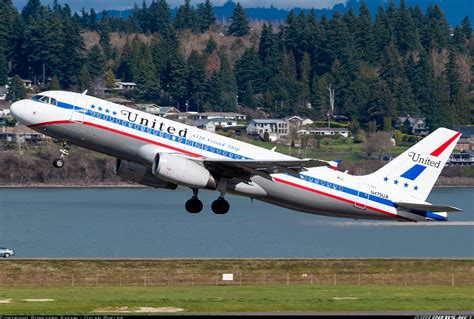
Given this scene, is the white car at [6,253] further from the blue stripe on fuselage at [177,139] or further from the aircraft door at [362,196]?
the blue stripe on fuselage at [177,139]

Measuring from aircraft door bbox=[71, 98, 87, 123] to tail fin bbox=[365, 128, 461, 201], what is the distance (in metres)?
18.0

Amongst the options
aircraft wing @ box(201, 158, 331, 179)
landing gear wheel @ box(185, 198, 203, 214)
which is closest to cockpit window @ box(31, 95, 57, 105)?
aircraft wing @ box(201, 158, 331, 179)

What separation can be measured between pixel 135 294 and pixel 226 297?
5.91 m

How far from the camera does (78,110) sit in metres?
63.5

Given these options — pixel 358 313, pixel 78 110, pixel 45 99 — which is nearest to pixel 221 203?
pixel 78 110

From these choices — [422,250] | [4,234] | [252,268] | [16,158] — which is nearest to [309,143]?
[16,158]

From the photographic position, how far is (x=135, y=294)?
240 ft

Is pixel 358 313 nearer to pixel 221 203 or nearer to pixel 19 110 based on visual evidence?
pixel 221 203

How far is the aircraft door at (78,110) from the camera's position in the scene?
63.4 m

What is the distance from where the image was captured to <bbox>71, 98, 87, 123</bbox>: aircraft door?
6338cm

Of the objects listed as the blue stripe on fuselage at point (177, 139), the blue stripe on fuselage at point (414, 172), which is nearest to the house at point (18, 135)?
the blue stripe on fuselage at point (414, 172)

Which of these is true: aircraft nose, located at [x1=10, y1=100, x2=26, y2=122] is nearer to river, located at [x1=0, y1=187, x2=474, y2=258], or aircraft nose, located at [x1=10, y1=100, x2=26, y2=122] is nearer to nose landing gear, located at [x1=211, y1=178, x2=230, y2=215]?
nose landing gear, located at [x1=211, y1=178, x2=230, y2=215]

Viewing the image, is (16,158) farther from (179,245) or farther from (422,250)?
(422,250)

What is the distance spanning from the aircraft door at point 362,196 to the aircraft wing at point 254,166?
6832 mm
